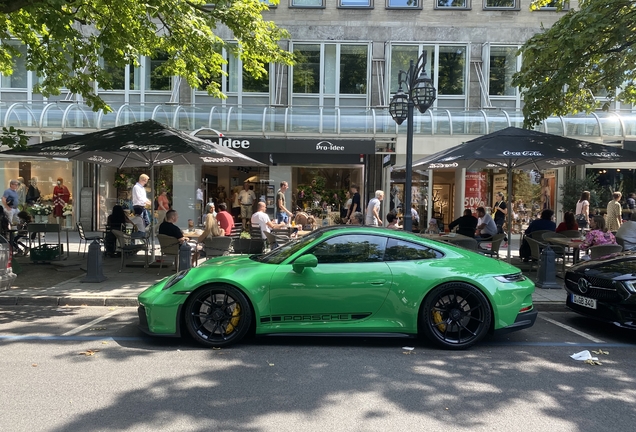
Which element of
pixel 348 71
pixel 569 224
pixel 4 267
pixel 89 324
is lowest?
pixel 89 324

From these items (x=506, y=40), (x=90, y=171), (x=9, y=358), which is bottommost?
(x=9, y=358)

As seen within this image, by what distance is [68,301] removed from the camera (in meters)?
7.85

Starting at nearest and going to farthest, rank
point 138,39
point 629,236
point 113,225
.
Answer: point 629,236
point 138,39
point 113,225

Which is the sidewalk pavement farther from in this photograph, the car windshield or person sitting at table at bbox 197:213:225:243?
the car windshield

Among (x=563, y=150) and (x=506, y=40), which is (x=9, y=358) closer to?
(x=563, y=150)

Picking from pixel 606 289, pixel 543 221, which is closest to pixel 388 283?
pixel 606 289

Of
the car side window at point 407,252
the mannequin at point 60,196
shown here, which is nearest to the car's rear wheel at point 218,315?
the car side window at point 407,252

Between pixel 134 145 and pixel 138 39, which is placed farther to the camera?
pixel 138 39

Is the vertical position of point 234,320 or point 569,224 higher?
point 569,224

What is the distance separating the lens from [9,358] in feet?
17.0

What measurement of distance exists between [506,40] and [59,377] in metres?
19.9

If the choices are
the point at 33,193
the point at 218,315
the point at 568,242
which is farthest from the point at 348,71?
the point at 218,315

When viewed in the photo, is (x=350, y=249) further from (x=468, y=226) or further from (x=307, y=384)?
(x=468, y=226)

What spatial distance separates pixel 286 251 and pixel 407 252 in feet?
4.66
